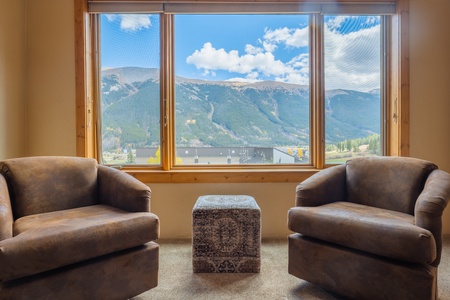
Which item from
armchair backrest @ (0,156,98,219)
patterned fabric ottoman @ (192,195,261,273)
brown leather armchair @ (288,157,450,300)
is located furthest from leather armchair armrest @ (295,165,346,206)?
armchair backrest @ (0,156,98,219)

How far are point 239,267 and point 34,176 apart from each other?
5.15ft

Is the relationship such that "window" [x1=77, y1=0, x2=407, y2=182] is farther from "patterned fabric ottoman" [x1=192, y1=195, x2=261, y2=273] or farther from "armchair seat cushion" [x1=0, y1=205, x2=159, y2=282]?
"armchair seat cushion" [x1=0, y1=205, x2=159, y2=282]

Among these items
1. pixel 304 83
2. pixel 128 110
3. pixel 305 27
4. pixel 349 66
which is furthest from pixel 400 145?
pixel 128 110

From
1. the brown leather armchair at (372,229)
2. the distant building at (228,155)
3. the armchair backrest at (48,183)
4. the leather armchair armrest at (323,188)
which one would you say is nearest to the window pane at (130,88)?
the distant building at (228,155)

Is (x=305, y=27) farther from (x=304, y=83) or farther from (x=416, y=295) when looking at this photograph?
(x=416, y=295)

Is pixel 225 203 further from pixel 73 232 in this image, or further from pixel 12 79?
pixel 12 79

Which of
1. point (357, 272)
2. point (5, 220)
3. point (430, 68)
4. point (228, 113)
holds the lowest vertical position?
point (357, 272)

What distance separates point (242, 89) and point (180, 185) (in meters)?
1.20

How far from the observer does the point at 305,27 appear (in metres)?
2.73

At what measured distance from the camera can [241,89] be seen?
2.78 m

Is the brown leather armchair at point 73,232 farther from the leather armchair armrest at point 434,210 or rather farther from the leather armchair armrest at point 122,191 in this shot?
the leather armchair armrest at point 434,210

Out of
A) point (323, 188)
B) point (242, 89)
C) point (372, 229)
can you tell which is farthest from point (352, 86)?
point (372, 229)

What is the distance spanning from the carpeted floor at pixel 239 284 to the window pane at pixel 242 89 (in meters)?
1.07

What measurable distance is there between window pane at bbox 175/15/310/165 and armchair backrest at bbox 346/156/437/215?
0.78 m
